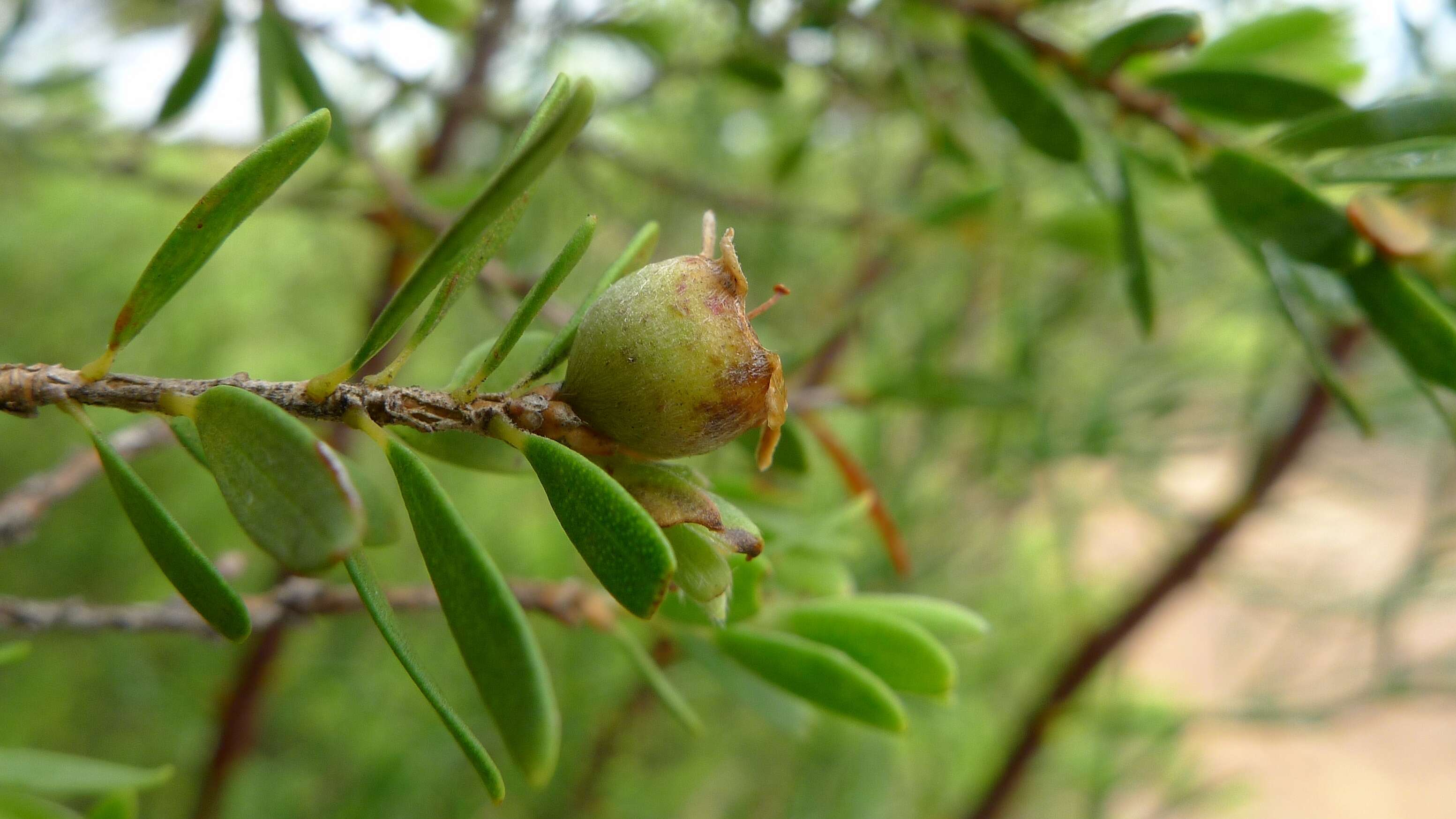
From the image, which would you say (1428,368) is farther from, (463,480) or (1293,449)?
(463,480)

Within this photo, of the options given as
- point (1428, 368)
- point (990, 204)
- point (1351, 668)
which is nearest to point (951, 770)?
point (1351, 668)

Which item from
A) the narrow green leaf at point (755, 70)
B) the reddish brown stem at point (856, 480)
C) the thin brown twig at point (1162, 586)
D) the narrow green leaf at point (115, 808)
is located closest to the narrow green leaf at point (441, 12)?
the narrow green leaf at point (755, 70)

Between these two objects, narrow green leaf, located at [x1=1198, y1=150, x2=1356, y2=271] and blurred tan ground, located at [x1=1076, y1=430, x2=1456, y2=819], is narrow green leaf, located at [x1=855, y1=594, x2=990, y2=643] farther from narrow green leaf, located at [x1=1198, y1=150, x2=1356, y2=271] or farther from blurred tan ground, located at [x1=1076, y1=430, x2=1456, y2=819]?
blurred tan ground, located at [x1=1076, y1=430, x2=1456, y2=819]

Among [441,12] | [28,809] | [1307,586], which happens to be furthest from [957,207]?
[1307,586]

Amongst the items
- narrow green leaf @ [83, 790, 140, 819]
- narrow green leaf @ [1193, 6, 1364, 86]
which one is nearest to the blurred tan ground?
narrow green leaf @ [1193, 6, 1364, 86]

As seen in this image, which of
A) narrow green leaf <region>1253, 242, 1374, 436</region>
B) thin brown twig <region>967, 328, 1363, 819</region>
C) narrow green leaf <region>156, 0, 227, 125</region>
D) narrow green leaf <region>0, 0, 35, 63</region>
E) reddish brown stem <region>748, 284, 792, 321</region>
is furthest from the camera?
thin brown twig <region>967, 328, 1363, 819</region>

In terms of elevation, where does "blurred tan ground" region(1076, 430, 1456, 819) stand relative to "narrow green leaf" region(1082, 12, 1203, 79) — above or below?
below
